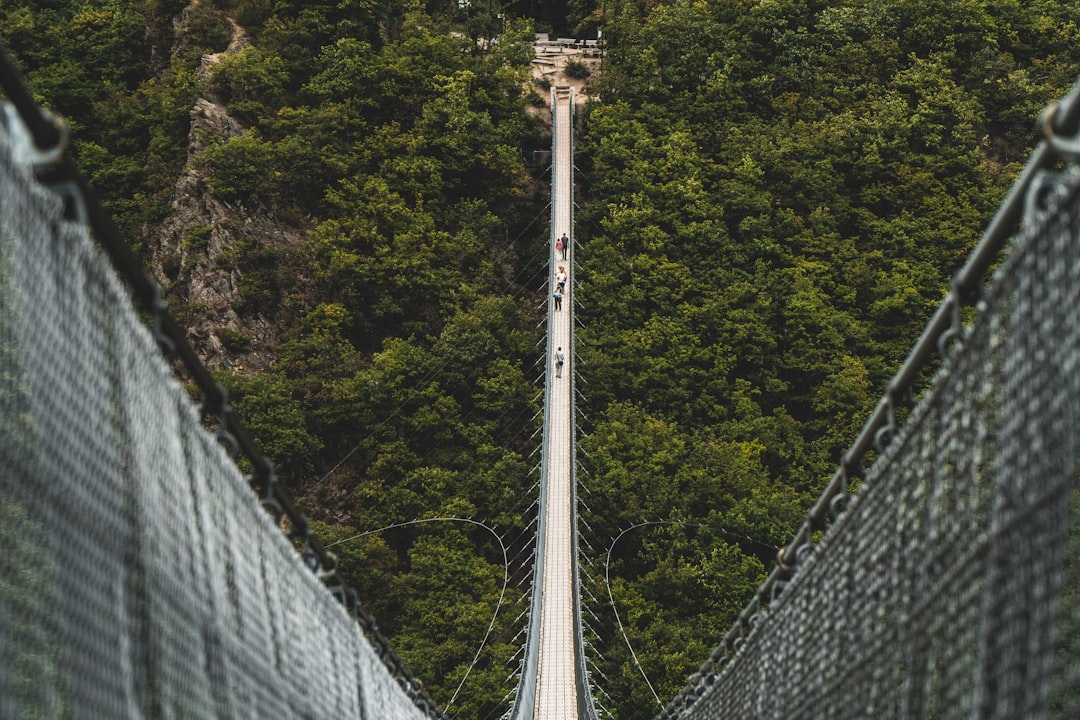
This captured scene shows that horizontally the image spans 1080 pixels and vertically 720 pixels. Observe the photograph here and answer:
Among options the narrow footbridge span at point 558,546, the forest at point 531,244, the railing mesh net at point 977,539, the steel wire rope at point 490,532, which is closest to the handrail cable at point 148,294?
the railing mesh net at point 977,539

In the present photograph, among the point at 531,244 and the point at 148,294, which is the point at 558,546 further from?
the point at 148,294

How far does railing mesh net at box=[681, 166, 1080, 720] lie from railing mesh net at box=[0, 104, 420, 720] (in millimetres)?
1331

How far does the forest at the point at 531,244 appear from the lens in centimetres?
1441

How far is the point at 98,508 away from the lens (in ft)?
5.52

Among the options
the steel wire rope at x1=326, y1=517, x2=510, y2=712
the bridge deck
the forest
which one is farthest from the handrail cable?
the steel wire rope at x1=326, y1=517, x2=510, y2=712

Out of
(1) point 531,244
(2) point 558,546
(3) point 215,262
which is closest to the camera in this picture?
(2) point 558,546

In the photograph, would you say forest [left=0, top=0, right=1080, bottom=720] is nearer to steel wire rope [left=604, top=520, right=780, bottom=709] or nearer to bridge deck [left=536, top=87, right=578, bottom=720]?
steel wire rope [left=604, top=520, right=780, bottom=709]

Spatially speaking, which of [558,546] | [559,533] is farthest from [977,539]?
[559,533]

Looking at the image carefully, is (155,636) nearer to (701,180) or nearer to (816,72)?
(701,180)

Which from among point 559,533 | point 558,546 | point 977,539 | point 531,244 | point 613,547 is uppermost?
point 531,244

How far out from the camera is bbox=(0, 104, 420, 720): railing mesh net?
5.08 feet

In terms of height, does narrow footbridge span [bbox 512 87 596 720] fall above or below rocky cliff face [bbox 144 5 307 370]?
below

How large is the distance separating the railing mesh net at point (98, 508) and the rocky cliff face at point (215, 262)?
48.1ft

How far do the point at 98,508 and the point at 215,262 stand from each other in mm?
16158
